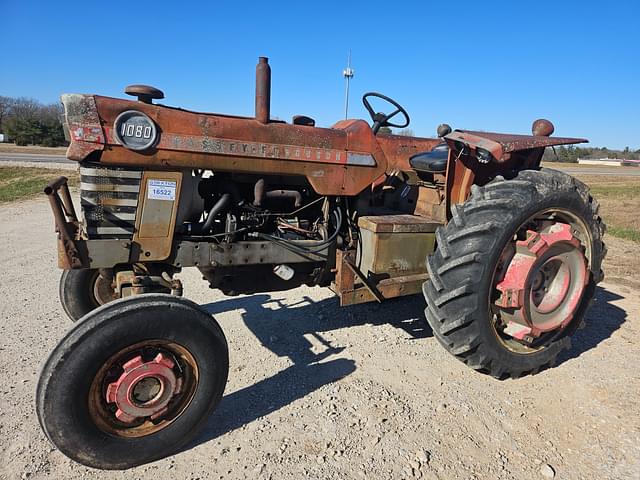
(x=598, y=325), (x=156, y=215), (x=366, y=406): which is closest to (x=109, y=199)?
(x=156, y=215)

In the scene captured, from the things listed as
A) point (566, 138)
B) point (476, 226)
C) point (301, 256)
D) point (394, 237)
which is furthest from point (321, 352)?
point (566, 138)

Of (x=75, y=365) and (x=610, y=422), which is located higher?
(x=75, y=365)

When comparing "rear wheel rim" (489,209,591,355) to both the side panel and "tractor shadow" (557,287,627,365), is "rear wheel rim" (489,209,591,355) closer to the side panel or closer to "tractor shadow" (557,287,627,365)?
"tractor shadow" (557,287,627,365)

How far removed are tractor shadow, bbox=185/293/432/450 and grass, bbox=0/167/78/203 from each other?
8686 mm

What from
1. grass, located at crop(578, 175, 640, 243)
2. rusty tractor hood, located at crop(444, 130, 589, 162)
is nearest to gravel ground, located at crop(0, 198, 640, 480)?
rusty tractor hood, located at crop(444, 130, 589, 162)

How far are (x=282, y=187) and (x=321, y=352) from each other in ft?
4.59

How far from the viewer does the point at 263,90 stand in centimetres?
294

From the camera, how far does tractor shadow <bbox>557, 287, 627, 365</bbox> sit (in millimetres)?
3891

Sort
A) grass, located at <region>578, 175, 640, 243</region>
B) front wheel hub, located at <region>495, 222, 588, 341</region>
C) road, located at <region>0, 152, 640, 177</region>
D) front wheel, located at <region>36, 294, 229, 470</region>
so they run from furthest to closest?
road, located at <region>0, 152, 640, 177</region>, grass, located at <region>578, 175, 640, 243</region>, front wheel hub, located at <region>495, 222, 588, 341</region>, front wheel, located at <region>36, 294, 229, 470</region>

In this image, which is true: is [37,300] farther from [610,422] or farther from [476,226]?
[610,422]

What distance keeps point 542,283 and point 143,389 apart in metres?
2.90

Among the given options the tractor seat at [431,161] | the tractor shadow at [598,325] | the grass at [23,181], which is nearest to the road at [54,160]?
the grass at [23,181]

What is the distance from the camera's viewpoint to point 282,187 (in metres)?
3.35

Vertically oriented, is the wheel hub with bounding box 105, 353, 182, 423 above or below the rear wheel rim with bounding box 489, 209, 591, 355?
below
